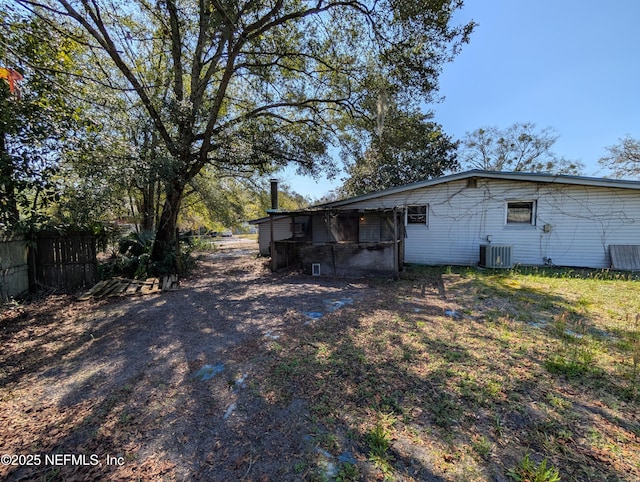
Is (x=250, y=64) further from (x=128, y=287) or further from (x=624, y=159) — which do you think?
(x=624, y=159)

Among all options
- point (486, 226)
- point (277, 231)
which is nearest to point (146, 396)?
point (486, 226)

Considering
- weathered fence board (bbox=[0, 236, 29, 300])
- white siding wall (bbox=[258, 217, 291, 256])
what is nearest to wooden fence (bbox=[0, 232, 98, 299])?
weathered fence board (bbox=[0, 236, 29, 300])

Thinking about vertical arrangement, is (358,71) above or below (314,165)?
above

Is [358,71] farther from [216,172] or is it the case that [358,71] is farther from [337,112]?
[216,172]

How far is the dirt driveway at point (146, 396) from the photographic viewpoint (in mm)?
1729

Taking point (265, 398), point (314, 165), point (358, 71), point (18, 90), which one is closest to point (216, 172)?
point (314, 165)

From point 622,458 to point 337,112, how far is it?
32.4 feet

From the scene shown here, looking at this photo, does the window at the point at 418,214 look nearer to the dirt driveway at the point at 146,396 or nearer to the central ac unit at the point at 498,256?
the central ac unit at the point at 498,256

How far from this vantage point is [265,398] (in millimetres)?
2318

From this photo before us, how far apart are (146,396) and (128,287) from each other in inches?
191

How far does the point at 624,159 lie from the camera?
54.6ft

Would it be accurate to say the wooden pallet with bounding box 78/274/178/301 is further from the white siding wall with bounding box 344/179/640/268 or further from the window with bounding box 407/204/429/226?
the window with bounding box 407/204/429/226

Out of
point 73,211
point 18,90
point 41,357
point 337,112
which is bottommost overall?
point 41,357

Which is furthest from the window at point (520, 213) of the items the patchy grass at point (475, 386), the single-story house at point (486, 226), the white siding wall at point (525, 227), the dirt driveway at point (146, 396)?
the dirt driveway at point (146, 396)
